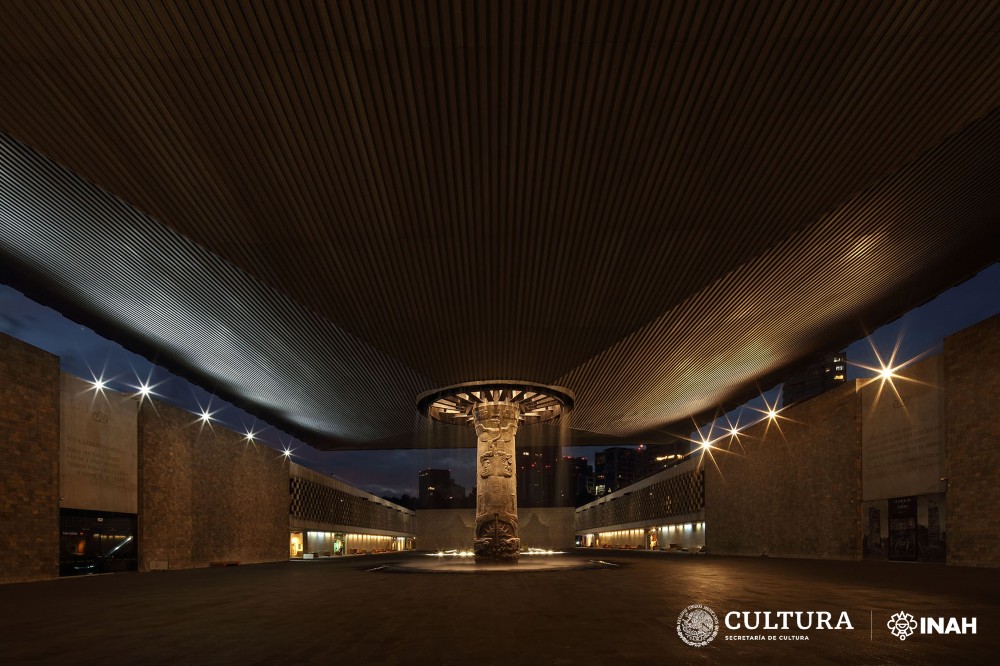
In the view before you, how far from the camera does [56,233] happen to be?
49.3 ft

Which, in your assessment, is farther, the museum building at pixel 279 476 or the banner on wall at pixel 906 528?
the banner on wall at pixel 906 528

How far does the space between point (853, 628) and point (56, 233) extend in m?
16.5

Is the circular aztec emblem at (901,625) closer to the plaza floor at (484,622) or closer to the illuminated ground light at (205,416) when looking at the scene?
the plaza floor at (484,622)

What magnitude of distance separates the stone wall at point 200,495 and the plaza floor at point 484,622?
871cm

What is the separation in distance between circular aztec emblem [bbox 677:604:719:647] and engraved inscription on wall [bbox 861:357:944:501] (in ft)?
45.8

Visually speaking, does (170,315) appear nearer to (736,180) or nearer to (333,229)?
(333,229)

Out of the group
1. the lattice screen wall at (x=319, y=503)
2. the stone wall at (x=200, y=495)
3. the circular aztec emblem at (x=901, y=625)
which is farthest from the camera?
the lattice screen wall at (x=319, y=503)

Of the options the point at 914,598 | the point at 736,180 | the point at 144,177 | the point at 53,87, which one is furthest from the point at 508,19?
the point at 914,598

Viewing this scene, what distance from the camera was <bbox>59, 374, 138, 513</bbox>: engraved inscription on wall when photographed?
18.1m

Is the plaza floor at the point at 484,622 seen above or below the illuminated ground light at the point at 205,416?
below

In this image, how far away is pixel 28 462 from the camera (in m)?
16.2

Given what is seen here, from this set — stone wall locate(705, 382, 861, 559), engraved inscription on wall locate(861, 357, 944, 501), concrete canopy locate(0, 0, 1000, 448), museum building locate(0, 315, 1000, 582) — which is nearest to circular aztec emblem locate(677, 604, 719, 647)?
concrete canopy locate(0, 0, 1000, 448)

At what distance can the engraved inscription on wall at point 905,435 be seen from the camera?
1912 centimetres

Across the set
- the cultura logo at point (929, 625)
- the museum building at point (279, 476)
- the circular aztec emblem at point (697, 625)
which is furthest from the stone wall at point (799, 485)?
the circular aztec emblem at point (697, 625)
